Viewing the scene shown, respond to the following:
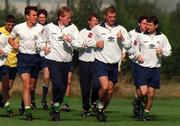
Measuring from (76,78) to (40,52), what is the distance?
10564 mm

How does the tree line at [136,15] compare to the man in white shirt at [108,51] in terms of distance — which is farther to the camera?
the tree line at [136,15]

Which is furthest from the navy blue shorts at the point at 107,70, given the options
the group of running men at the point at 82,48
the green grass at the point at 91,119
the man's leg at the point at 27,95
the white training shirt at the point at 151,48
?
the man's leg at the point at 27,95

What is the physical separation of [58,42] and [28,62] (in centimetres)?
87

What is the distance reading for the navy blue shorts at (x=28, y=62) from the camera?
47.9 ft

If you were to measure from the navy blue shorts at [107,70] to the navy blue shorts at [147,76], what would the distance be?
55cm

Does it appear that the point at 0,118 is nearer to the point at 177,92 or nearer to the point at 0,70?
the point at 0,70

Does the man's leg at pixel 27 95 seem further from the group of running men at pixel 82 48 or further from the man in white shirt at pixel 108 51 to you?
the man in white shirt at pixel 108 51

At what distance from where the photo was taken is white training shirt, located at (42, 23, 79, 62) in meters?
14.3

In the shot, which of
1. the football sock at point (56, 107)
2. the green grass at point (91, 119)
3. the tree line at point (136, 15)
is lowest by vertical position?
the green grass at point (91, 119)

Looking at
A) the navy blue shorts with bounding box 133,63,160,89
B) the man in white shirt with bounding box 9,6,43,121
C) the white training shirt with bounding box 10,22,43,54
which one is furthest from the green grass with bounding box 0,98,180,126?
the white training shirt with bounding box 10,22,43,54

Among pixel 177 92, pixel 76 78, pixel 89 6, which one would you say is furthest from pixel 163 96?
pixel 89 6

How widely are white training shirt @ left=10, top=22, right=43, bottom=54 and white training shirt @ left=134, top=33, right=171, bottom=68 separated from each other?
2.10 metres

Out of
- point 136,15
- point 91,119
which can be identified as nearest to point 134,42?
point 91,119

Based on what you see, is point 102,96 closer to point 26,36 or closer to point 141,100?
point 141,100
